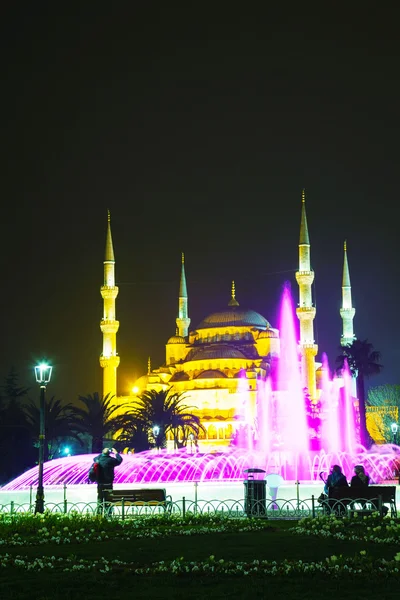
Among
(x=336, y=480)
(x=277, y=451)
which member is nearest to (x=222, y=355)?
(x=277, y=451)

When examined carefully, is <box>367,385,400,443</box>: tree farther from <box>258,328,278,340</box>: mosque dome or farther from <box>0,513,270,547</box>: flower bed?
<box>0,513,270,547</box>: flower bed

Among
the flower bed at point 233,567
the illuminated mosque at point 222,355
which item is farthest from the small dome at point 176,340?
the flower bed at point 233,567

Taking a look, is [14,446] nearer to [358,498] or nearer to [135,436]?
[135,436]

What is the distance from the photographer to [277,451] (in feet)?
130

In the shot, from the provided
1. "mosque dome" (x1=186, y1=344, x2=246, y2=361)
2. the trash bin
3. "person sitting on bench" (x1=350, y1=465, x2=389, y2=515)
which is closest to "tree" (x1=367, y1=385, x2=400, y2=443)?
"mosque dome" (x1=186, y1=344, x2=246, y2=361)

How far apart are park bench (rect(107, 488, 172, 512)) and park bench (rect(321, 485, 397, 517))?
2233 mm

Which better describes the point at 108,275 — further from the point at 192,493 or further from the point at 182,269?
the point at 192,493

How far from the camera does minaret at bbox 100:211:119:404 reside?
201ft

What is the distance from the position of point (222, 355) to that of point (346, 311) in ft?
35.5

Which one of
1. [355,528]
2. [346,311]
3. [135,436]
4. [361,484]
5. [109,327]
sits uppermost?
[346,311]

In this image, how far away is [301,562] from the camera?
352 inches

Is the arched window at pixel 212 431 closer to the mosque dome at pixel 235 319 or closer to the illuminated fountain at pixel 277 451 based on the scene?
the illuminated fountain at pixel 277 451

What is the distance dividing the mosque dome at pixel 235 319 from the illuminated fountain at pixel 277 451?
323cm

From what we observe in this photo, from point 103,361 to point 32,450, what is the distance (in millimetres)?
23151
